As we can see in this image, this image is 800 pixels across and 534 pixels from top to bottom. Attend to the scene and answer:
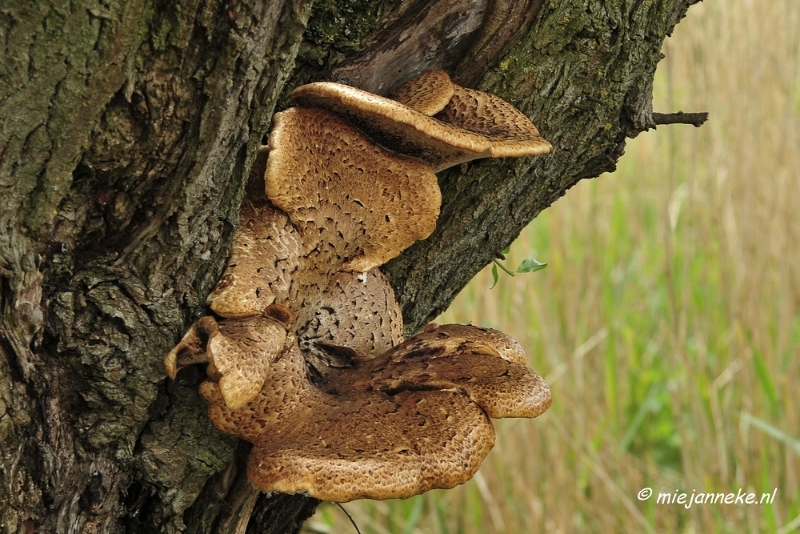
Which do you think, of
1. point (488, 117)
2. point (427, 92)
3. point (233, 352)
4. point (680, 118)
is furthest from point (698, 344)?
point (233, 352)

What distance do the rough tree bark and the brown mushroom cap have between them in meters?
0.12

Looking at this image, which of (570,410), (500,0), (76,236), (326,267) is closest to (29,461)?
(76,236)

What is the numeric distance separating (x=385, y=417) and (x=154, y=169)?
684mm

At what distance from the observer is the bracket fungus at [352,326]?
1.49 m

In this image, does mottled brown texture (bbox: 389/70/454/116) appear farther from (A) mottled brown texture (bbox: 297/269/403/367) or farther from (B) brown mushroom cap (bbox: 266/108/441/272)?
(A) mottled brown texture (bbox: 297/269/403/367)

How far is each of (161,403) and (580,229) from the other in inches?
131

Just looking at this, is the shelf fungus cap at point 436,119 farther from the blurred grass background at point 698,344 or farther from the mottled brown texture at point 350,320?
the blurred grass background at point 698,344

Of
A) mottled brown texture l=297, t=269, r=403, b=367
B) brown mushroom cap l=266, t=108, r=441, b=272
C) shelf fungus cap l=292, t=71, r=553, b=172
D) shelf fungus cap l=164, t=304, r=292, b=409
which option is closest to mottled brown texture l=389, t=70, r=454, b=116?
shelf fungus cap l=292, t=71, r=553, b=172

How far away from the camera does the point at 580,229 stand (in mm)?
4496

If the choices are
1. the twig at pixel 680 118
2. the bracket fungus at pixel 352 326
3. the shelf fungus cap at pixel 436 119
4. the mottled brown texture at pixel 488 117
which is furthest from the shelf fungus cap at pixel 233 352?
the twig at pixel 680 118

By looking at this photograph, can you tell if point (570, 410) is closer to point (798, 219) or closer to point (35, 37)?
point (798, 219)

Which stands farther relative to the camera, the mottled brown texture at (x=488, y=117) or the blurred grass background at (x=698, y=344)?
the blurred grass background at (x=698, y=344)

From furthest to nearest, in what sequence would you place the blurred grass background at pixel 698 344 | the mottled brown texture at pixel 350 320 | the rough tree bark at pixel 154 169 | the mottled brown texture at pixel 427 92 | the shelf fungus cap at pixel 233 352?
the blurred grass background at pixel 698 344 < the mottled brown texture at pixel 350 320 < the mottled brown texture at pixel 427 92 < the shelf fungus cap at pixel 233 352 < the rough tree bark at pixel 154 169

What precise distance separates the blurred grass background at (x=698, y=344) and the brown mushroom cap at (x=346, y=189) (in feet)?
6.83
